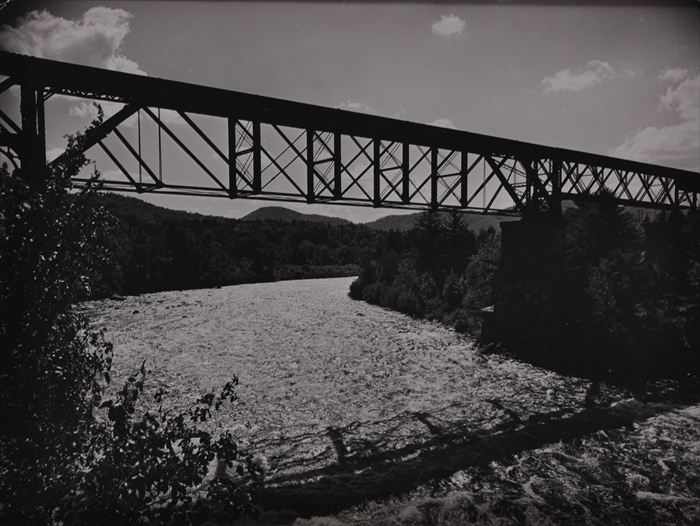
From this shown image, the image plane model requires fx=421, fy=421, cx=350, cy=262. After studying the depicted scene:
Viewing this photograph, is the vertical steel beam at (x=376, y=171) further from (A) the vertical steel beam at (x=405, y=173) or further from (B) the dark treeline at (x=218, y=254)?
(B) the dark treeline at (x=218, y=254)

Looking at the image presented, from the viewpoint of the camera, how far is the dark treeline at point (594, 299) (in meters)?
16.6

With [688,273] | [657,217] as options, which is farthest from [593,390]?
[657,217]

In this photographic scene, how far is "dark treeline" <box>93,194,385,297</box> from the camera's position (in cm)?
4669

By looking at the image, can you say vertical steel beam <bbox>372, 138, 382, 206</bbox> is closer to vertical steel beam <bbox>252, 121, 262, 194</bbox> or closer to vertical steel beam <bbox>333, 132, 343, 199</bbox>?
vertical steel beam <bbox>333, 132, 343, 199</bbox>

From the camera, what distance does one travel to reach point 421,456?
392 inches

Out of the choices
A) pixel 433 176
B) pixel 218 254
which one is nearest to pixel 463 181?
pixel 433 176

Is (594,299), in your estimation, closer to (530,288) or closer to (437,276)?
(530,288)

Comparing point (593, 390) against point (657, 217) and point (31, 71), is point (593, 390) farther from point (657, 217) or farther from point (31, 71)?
point (657, 217)

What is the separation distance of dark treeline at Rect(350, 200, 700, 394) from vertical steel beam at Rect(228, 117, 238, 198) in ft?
45.0

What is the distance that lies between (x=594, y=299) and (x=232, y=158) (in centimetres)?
1633

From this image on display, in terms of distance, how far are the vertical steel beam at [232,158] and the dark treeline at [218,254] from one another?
61.9ft

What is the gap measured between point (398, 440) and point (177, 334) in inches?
611

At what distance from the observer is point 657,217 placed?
3269 centimetres

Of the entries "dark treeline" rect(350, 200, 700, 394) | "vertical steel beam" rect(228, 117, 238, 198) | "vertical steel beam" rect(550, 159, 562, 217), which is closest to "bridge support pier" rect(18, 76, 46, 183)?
"vertical steel beam" rect(228, 117, 238, 198)
